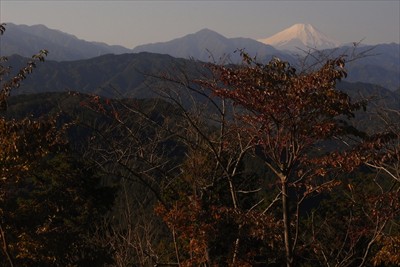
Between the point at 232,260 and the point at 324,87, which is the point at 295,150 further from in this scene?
the point at 232,260

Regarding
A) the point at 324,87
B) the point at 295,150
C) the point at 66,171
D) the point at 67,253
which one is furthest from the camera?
the point at 66,171

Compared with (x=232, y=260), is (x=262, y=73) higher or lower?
higher

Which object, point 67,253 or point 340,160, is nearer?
point 340,160

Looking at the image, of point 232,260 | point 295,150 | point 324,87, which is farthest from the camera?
point 232,260

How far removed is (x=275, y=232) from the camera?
327 inches

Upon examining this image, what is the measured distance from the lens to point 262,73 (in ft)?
23.5

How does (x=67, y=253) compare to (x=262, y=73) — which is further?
(x=67, y=253)

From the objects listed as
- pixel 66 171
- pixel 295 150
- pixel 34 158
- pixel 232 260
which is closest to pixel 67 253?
pixel 34 158

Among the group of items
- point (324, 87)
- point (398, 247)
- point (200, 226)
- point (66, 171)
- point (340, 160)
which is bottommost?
point (66, 171)

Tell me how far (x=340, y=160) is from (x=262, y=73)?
225 cm

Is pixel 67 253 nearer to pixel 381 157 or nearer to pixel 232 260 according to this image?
pixel 232 260

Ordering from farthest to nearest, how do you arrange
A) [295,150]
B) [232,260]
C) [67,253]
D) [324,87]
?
[67,253] → [232,260] → [295,150] → [324,87]

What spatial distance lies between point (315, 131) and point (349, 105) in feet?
2.23

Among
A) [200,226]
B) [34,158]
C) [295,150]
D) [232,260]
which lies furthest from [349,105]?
[34,158]
